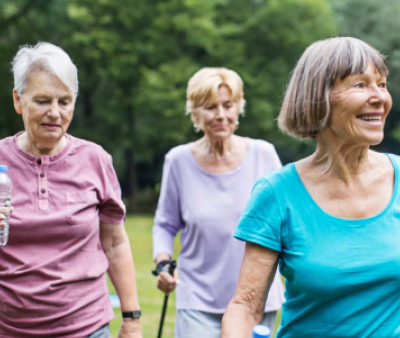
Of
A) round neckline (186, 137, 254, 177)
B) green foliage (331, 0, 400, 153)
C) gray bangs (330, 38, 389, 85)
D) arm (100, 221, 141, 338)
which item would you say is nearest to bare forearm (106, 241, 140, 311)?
arm (100, 221, 141, 338)

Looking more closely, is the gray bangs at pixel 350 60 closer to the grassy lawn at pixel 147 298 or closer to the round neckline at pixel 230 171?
the round neckline at pixel 230 171

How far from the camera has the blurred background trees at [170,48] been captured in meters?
36.7

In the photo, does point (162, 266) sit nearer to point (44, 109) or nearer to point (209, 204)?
point (209, 204)

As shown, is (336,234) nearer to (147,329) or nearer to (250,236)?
(250,236)

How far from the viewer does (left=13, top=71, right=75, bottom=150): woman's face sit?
11.9 feet

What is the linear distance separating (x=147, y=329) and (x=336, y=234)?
6482 mm

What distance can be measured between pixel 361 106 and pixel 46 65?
1702 millimetres

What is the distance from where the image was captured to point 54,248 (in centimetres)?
349

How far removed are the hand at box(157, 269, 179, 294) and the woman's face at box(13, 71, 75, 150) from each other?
1.48 m

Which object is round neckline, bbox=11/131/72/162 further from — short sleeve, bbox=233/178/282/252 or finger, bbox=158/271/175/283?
finger, bbox=158/271/175/283

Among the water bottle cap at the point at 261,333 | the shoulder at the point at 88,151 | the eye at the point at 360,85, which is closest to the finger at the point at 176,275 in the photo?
the shoulder at the point at 88,151

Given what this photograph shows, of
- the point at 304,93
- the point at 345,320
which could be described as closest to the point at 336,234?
the point at 345,320

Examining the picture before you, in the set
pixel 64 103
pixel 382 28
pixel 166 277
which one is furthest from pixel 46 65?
pixel 382 28

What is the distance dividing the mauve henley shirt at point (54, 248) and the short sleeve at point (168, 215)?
1259 millimetres
